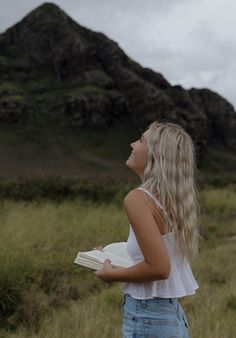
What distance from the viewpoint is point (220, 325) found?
5102mm

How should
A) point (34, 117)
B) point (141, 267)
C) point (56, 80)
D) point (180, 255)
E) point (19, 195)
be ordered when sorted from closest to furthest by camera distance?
1. point (141, 267)
2. point (180, 255)
3. point (19, 195)
4. point (34, 117)
5. point (56, 80)

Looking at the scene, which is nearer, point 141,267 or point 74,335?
point 141,267

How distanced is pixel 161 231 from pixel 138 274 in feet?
0.66

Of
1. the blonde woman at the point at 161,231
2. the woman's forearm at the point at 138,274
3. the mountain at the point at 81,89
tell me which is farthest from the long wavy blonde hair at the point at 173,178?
the mountain at the point at 81,89

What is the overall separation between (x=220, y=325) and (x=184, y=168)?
9.27 ft

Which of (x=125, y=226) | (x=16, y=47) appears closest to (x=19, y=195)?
(x=125, y=226)

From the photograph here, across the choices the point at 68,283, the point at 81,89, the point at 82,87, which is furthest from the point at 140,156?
the point at 82,87

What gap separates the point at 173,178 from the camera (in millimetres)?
2615

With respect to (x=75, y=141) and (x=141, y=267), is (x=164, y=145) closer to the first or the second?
(x=141, y=267)

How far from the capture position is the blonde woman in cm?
256

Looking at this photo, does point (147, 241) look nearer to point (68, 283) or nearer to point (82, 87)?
point (68, 283)

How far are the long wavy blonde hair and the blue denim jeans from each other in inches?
9.7

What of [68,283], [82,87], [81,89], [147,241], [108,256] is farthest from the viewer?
[82,87]

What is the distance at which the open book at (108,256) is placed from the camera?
2.72 m
